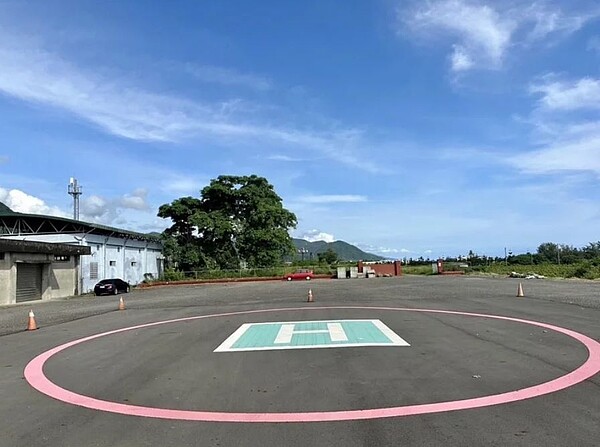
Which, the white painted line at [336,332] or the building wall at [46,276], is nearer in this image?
the white painted line at [336,332]

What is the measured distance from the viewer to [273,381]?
7.85m

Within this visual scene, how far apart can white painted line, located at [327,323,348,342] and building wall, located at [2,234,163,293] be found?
3531 centimetres

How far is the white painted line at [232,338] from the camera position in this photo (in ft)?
36.5

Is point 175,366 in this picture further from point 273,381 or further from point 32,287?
point 32,287

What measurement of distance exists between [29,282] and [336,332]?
3109 centimetres

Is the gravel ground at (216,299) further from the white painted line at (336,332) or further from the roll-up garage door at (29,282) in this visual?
the white painted line at (336,332)

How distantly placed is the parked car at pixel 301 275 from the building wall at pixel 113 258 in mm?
15543

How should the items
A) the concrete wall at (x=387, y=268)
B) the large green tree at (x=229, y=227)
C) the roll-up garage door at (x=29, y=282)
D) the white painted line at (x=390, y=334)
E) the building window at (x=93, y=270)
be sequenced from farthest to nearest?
the concrete wall at (x=387, y=268), the large green tree at (x=229, y=227), the building window at (x=93, y=270), the roll-up garage door at (x=29, y=282), the white painted line at (x=390, y=334)

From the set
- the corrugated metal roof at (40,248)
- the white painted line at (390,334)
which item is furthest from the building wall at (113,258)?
the white painted line at (390,334)

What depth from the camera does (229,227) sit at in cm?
5988

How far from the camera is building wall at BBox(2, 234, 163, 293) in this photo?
4572 centimetres

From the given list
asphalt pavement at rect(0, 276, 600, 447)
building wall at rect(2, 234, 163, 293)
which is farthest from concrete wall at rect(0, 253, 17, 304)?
asphalt pavement at rect(0, 276, 600, 447)

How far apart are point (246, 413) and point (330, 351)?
4232 mm

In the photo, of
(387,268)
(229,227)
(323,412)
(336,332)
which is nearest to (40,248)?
(229,227)
